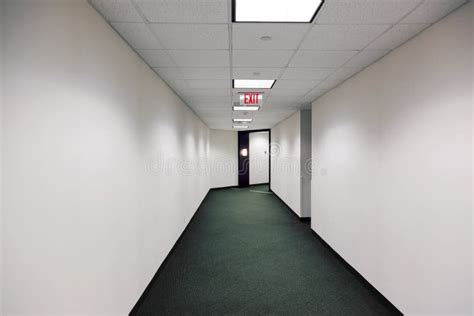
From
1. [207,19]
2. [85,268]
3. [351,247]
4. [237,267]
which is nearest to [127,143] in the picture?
[85,268]

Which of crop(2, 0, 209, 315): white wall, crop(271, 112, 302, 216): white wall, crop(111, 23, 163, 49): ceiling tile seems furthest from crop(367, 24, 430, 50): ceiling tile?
crop(271, 112, 302, 216): white wall

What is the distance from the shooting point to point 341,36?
1999 mm

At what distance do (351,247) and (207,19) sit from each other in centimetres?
313

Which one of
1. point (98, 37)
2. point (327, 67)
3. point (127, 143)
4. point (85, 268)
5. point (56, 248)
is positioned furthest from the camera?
point (327, 67)

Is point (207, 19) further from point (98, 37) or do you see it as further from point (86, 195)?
point (86, 195)

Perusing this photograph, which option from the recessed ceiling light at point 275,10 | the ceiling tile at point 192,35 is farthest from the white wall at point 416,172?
the ceiling tile at point 192,35

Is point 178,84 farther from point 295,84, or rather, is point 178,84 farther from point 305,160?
point 305,160

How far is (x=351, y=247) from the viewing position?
3.14 meters

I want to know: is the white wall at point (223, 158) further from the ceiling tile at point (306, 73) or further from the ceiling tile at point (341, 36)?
the ceiling tile at point (341, 36)

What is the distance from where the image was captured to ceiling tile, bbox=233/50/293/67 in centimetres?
230

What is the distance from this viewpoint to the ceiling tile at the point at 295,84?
10.8ft

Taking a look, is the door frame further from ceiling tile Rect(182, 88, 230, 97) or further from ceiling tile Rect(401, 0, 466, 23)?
ceiling tile Rect(401, 0, 466, 23)

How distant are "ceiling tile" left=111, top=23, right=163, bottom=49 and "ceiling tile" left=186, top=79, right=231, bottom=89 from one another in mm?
1066

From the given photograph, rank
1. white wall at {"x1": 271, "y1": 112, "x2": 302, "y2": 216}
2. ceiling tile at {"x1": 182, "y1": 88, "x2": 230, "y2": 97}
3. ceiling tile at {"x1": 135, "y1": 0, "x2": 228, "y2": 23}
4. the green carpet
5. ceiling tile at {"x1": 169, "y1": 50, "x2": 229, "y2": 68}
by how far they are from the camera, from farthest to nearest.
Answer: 1. white wall at {"x1": 271, "y1": 112, "x2": 302, "y2": 216}
2. ceiling tile at {"x1": 182, "y1": 88, "x2": 230, "y2": 97}
3. the green carpet
4. ceiling tile at {"x1": 169, "y1": 50, "x2": 229, "y2": 68}
5. ceiling tile at {"x1": 135, "y1": 0, "x2": 228, "y2": 23}
